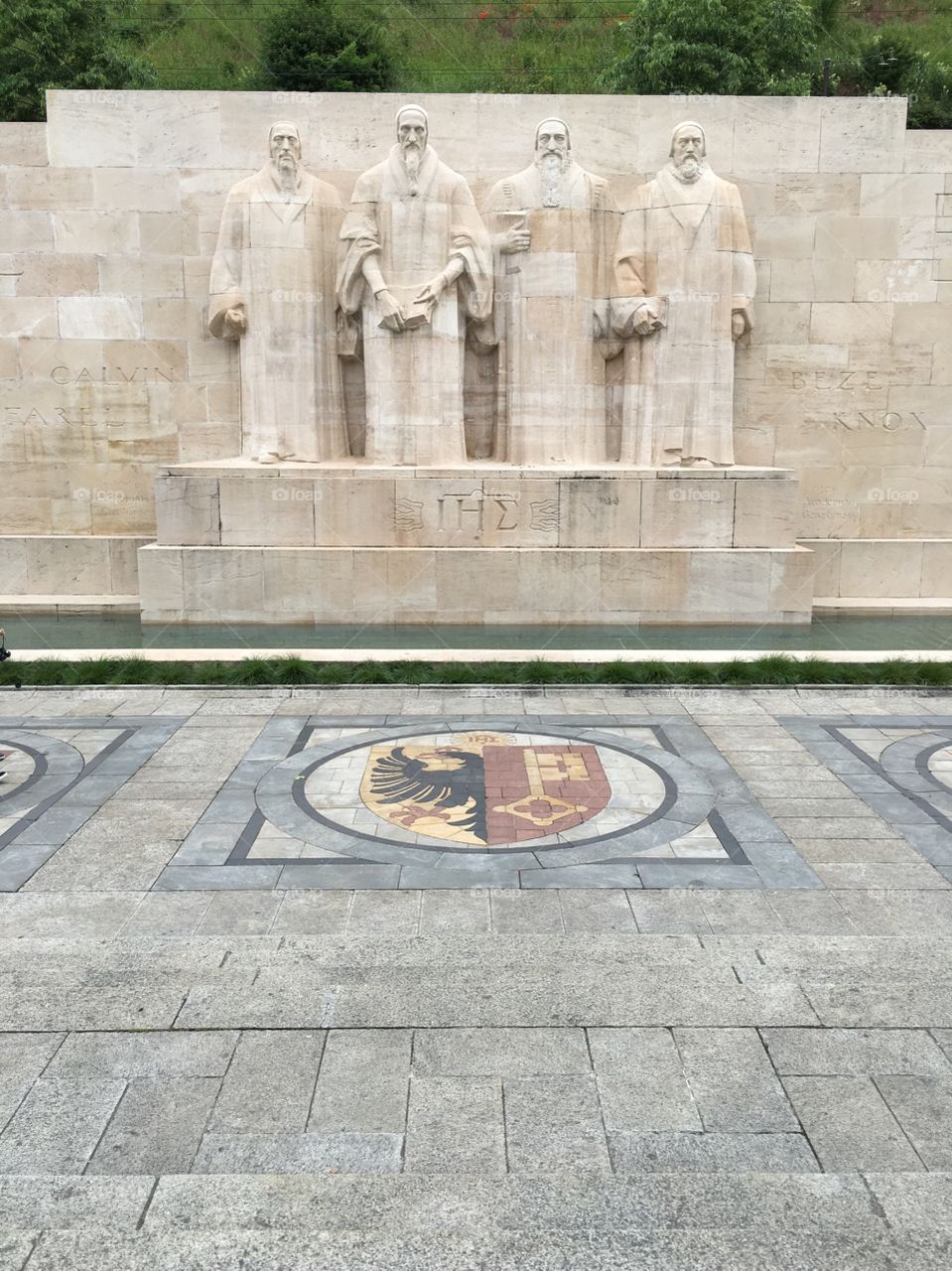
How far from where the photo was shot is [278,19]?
1156 inches

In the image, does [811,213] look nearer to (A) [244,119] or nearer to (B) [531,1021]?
(A) [244,119]

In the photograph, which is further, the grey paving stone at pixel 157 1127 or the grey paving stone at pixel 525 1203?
the grey paving stone at pixel 157 1127

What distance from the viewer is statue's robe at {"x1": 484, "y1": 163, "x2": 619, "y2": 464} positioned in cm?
1269

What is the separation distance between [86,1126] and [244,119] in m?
12.8

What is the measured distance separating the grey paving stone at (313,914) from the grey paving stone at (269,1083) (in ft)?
2.77

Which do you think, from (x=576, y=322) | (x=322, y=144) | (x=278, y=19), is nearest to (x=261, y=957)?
(x=576, y=322)

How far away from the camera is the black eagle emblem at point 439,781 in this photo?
635 centimetres

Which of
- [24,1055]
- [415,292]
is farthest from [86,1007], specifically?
[415,292]

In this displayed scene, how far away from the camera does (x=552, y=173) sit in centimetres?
1255

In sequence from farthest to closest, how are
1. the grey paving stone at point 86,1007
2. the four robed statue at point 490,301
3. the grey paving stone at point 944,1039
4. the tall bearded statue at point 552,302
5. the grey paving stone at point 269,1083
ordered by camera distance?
the tall bearded statue at point 552,302, the four robed statue at point 490,301, the grey paving stone at point 86,1007, the grey paving stone at point 944,1039, the grey paving stone at point 269,1083

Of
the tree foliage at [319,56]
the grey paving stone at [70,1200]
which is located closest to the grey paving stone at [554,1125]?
the grey paving stone at [70,1200]

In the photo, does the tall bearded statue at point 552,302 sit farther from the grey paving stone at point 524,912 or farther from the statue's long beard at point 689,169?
the grey paving stone at point 524,912

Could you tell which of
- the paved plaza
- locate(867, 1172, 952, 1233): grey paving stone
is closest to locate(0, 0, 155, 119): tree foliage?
the paved plaza

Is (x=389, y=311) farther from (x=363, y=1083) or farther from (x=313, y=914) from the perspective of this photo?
(x=363, y=1083)
